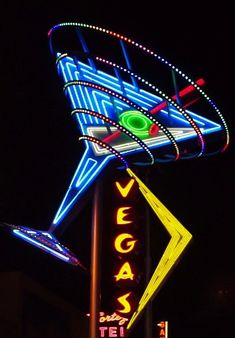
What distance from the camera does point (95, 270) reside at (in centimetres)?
1315

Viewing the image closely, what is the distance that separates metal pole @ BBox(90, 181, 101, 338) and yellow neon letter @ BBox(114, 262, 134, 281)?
433 millimetres

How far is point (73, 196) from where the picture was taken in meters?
14.2

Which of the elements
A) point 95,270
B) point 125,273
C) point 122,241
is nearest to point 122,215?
point 122,241

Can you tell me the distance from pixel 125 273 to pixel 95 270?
0.60m

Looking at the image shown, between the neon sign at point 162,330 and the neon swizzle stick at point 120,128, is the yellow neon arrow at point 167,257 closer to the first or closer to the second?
the neon swizzle stick at point 120,128

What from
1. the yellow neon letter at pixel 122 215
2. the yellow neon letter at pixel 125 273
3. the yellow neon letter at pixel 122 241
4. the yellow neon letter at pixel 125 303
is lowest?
the yellow neon letter at pixel 125 303

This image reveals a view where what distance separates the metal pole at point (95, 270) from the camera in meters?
12.9

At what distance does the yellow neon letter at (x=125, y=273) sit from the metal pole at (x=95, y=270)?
43 cm

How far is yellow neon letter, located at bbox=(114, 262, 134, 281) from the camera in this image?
13.3 metres


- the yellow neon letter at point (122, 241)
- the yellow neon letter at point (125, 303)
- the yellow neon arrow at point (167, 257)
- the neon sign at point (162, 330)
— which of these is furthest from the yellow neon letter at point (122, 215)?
the neon sign at point (162, 330)

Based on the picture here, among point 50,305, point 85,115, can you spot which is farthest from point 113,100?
point 50,305

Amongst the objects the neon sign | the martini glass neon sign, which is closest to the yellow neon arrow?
the martini glass neon sign

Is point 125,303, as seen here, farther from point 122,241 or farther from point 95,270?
point 122,241

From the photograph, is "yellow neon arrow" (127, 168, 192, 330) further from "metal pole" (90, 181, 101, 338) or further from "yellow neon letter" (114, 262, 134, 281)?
"metal pole" (90, 181, 101, 338)
